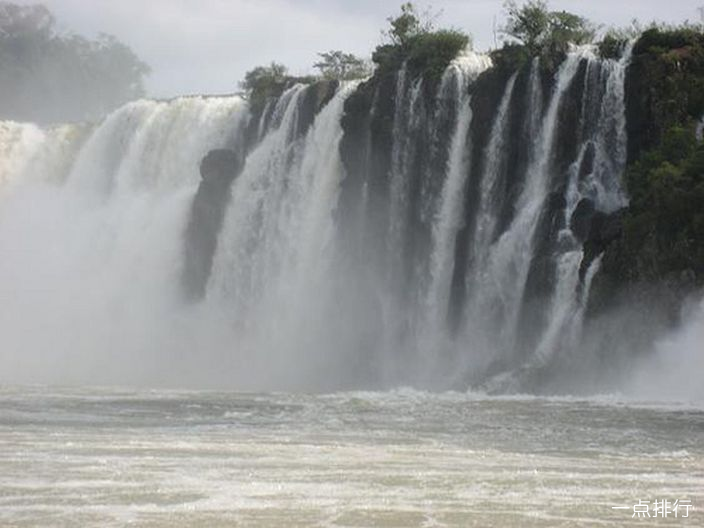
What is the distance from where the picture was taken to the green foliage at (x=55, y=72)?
285 feet

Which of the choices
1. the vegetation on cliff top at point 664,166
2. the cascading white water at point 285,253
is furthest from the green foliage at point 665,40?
the cascading white water at point 285,253

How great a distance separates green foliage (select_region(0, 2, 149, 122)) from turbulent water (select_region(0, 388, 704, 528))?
6629 cm

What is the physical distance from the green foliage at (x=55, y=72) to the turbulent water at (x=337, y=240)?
133ft

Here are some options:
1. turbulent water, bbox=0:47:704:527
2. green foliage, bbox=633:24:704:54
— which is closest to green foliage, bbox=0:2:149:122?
turbulent water, bbox=0:47:704:527

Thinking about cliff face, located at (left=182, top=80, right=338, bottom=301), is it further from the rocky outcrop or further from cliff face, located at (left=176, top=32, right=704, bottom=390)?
cliff face, located at (left=176, top=32, right=704, bottom=390)

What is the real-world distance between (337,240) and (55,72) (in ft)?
197

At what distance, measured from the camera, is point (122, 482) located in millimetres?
13617

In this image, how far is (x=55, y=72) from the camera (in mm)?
91562

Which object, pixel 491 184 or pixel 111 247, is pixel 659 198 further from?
pixel 111 247

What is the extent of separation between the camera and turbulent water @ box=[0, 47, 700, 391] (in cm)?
2933

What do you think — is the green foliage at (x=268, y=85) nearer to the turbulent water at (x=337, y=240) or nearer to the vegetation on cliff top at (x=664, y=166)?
the turbulent water at (x=337, y=240)

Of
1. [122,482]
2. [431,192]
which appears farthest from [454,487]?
[431,192]

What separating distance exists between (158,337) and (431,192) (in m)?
10.3

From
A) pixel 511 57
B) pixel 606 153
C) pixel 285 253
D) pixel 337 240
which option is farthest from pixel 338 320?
pixel 606 153
